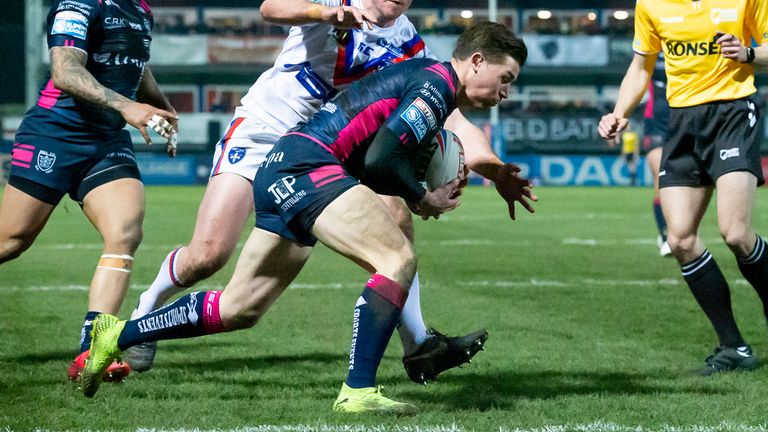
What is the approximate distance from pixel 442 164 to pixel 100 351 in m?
1.72

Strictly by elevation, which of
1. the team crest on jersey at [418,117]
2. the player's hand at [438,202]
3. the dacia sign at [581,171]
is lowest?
the dacia sign at [581,171]

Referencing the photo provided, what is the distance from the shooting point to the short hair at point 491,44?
5.02 m

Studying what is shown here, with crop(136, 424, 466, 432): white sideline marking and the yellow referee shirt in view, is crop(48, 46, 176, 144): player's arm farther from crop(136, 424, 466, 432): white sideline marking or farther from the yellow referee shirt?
the yellow referee shirt

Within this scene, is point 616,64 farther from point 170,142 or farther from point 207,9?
point 170,142

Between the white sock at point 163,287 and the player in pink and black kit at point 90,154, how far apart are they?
178 mm

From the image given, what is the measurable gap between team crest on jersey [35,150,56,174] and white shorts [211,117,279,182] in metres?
0.87

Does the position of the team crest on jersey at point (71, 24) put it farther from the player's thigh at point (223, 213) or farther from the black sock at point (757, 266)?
the black sock at point (757, 266)

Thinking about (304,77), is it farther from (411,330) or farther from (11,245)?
(11,245)

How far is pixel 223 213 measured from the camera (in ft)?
19.4

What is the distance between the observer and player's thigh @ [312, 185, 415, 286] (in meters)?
4.81

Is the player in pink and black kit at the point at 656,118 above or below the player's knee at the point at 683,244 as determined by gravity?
below

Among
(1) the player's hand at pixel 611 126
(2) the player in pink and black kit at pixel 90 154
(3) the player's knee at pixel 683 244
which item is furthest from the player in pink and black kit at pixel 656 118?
(2) the player in pink and black kit at pixel 90 154

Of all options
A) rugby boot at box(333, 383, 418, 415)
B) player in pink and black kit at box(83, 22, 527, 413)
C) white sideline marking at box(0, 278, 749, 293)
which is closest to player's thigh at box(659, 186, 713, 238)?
player in pink and black kit at box(83, 22, 527, 413)

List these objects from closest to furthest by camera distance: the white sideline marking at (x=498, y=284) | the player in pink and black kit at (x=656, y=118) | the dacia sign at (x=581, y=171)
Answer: the white sideline marking at (x=498, y=284) → the player in pink and black kit at (x=656, y=118) → the dacia sign at (x=581, y=171)
